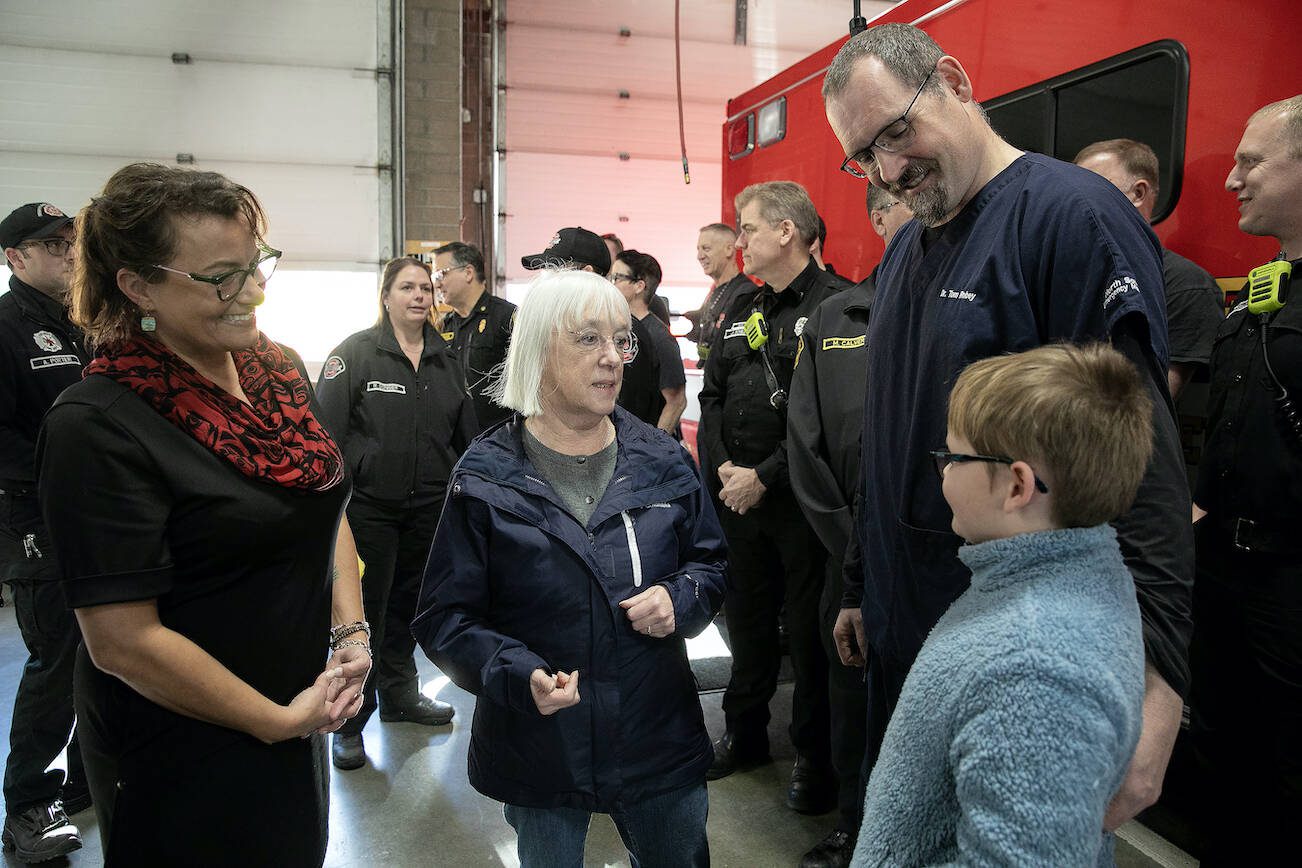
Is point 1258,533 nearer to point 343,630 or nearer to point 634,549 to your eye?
point 634,549

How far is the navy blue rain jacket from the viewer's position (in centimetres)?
179

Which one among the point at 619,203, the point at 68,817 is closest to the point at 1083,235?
the point at 68,817

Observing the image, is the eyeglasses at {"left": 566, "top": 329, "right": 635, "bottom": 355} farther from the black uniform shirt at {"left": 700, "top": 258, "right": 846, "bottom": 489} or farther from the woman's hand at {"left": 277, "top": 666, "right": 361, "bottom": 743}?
the black uniform shirt at {"left": 700, "top": 258, "right": 846, "bottom": 489}

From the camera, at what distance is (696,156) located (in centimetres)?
862

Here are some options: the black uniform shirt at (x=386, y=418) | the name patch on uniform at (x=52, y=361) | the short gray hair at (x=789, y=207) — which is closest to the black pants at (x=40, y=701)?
the name patch on uniform at (x=52, y=361)

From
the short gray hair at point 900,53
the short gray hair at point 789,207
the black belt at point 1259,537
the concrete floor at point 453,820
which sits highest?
the short gray hair at point 789,207

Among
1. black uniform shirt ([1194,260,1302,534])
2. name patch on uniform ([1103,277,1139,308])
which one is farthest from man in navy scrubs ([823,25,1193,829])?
black uniform shirt ([1194,260,1302,534])

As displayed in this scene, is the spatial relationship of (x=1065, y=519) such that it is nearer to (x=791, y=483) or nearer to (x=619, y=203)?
(x=791, y=483)

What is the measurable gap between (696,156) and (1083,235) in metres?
7.65

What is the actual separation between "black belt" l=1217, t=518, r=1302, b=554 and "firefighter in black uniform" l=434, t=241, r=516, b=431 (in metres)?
3.49

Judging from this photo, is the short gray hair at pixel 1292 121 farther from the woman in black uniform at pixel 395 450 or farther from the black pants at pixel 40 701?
the black pants at pixel 40 701

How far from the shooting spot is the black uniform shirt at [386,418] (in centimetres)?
379

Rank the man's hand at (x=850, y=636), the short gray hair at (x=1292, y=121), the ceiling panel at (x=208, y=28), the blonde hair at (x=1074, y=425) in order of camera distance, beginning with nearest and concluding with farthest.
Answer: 1. the blonde hair at (x=1074, y=425)
2. the man's hand at (x=850, y=636)
3. the short gray hair at (x=1292, y=121)
4. the ceiling panel at (x=208, y=28)

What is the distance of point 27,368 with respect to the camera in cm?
321
